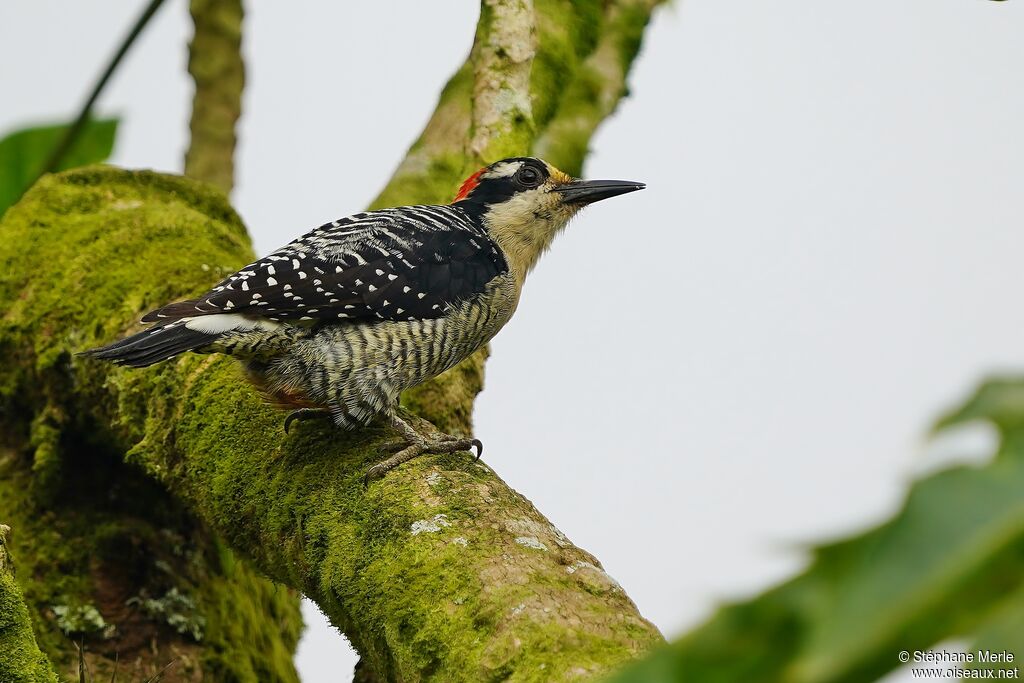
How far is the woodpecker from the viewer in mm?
3307

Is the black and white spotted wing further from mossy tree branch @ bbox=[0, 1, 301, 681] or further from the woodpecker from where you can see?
mossy tree branch @ bbox=[0, 1, 301, 681]

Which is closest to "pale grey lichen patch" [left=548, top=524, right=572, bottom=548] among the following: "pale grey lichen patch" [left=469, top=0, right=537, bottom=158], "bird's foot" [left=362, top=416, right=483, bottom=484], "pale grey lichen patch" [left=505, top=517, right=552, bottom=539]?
"pale grey lichen patch" [left=505, top=517, right=552, bottom=539]

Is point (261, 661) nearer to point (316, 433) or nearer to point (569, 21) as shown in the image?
point (316, 433)

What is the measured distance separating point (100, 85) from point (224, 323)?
81 cm

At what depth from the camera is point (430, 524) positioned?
258cm

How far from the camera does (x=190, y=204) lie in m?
4.65

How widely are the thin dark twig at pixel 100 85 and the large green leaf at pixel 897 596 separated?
113 inches

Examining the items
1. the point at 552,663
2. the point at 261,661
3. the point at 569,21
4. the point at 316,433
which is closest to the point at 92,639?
the point at 261,661

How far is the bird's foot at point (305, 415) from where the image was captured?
3387 mm

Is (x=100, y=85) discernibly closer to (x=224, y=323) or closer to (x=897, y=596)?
(x=224, y=323)

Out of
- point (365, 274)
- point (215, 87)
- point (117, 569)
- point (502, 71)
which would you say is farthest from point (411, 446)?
point (215, 87)

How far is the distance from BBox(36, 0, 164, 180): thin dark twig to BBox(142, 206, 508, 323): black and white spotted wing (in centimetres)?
68

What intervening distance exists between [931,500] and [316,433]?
295 centimetres

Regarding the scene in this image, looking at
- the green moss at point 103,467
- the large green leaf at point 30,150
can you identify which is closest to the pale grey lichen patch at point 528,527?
the green moss at point 103,467
